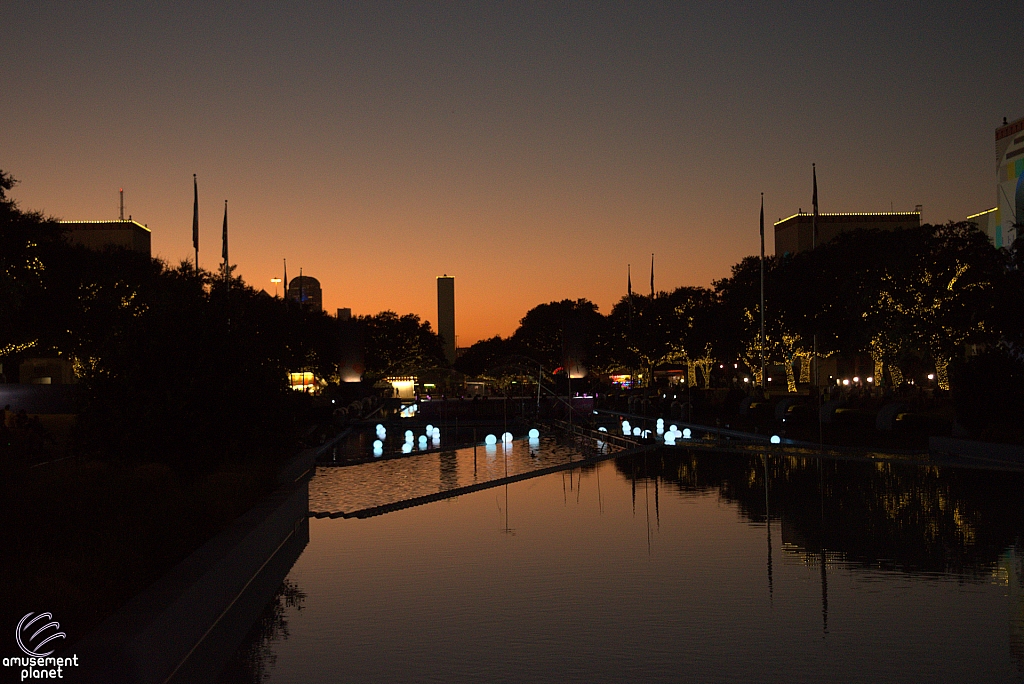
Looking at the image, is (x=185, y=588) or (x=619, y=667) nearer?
(x=619, y=667)

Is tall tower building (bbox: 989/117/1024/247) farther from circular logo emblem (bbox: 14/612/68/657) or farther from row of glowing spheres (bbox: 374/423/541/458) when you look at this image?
circular logo emblem (bbox: 14/612/68/657)

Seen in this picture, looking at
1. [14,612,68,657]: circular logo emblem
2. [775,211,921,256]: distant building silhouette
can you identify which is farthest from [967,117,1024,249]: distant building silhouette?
[14,612,68,657]: circular logo emblem

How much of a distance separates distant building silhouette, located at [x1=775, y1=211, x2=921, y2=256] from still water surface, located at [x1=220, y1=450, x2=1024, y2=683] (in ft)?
500

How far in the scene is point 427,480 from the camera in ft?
81.1

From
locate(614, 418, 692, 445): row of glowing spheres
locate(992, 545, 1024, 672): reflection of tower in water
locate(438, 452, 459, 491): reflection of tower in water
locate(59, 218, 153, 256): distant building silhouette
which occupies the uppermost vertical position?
locate(59, 218, 153, 256): distant building silhouette

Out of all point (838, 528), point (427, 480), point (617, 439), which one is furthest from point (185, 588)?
point (617, 439)

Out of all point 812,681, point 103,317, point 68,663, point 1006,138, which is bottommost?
point 812,681

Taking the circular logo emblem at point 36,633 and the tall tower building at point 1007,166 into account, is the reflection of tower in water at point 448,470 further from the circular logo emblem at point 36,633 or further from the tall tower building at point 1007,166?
the tall tower building at point 1007,166

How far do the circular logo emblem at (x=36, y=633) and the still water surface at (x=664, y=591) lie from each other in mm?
1922

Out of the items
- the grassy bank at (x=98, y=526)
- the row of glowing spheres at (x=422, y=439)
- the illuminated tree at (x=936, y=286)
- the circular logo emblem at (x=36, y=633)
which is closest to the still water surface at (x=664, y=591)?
the grassy bank at (x=98, y=526)

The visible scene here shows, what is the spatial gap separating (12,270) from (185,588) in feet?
126

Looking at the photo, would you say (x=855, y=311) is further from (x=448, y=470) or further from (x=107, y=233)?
(x=107, y=233)

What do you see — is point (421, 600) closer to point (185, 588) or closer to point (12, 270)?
point (185, 588)

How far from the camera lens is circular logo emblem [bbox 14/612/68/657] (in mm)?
7598
